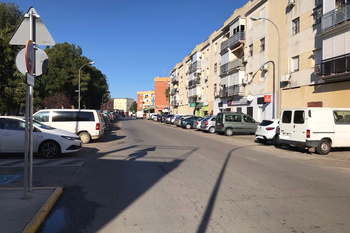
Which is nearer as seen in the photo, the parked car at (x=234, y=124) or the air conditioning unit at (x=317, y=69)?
the air conditioning unit at (x=317, y=69)

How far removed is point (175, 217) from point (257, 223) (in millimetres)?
1277

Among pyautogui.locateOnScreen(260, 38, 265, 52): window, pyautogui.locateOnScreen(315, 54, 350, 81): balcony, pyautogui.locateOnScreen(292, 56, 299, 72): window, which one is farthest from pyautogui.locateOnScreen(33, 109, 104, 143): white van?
pyautogui.locateOnScreen(260, 38, 265, 52): window

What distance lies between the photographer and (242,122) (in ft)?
74.5

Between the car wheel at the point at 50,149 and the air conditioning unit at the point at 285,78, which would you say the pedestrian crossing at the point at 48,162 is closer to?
the car wheel at the point at 50,149

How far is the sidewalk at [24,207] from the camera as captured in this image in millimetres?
3843

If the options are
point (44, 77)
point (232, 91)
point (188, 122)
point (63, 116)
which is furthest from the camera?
point (232, 91)

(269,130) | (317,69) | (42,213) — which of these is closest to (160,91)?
(317,69)

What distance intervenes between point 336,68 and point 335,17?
130 inches

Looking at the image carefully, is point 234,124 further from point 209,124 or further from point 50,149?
point 50,149

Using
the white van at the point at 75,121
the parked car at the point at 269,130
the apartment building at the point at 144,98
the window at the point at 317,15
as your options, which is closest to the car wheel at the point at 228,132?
the parked car at the point at 269,130

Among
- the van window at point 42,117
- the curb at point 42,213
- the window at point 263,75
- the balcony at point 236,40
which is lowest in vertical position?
the curb at point 42,213

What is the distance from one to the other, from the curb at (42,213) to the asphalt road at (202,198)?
10 cm

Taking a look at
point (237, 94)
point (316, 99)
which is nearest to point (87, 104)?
point (237, 94)

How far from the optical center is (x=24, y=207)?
4.55m
